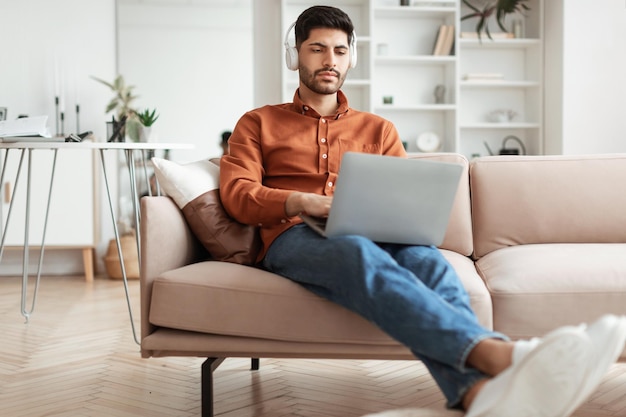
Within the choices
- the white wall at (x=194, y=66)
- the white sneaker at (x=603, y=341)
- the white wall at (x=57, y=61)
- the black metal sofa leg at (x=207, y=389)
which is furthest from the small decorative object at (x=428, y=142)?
the white sneaker at (x=603, y=341)

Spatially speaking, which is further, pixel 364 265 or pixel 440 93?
pixel 440 93

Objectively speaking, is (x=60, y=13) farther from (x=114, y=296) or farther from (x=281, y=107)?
(x=281, y=107)

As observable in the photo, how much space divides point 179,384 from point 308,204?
2.83ft

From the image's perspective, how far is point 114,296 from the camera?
4.19 meters

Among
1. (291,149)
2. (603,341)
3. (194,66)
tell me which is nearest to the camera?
(603,341)

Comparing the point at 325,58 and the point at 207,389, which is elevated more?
the point at 325,58

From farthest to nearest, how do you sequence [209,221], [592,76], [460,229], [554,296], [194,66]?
1. [194,66]
2. [592,76]
3. [460,229]
4. [209,221]
5. [554,296]

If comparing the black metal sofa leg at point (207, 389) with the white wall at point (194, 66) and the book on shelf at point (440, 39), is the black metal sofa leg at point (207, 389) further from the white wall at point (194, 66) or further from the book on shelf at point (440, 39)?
the book on shelf at point (440, 39)

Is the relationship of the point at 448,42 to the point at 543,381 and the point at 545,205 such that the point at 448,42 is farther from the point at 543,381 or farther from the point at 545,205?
the point at 543,381

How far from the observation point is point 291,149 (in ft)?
7.55

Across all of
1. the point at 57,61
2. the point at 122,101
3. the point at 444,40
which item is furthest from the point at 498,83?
the point at 57,61

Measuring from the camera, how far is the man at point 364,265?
54.7 inches

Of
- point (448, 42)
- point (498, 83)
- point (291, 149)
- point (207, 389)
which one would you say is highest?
point (448, 42)

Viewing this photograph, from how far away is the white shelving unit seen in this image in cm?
533
